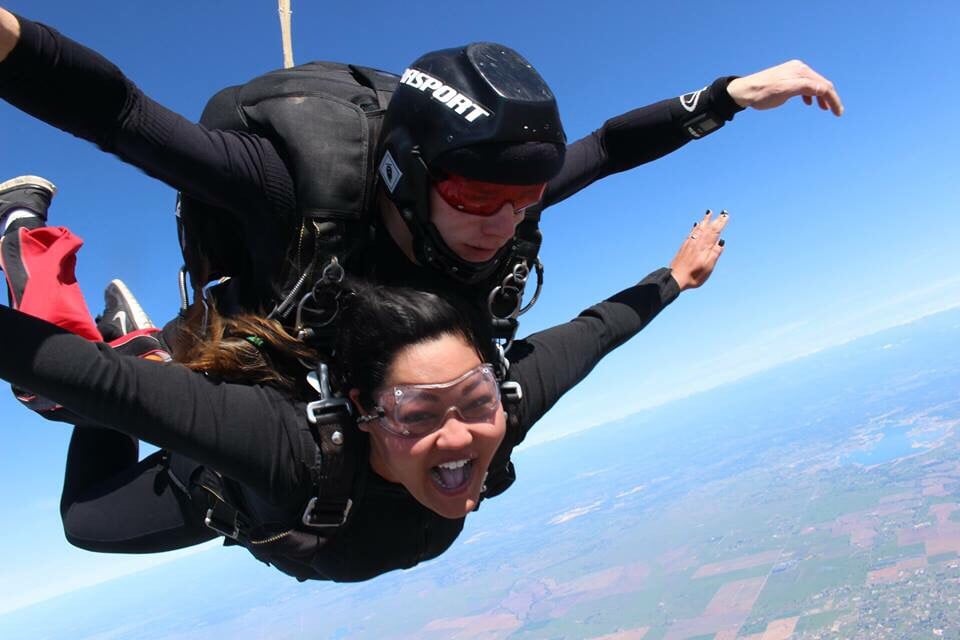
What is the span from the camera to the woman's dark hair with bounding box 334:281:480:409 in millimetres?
1856

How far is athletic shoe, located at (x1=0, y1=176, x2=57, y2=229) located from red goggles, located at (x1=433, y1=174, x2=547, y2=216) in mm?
1586

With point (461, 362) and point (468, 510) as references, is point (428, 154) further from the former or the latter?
point (468, 510)

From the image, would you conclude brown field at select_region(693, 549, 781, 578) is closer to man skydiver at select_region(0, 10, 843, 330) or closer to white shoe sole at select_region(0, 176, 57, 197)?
man skydiver at select_region(0, 10, 843, 330)

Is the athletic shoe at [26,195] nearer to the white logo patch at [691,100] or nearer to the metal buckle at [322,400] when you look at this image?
the metal buckle at [322,400]

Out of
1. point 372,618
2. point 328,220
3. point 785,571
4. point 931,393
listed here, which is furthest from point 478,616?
point 931,393

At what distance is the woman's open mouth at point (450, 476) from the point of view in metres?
1.88

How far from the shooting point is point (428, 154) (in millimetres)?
1731

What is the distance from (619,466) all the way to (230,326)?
551 ft

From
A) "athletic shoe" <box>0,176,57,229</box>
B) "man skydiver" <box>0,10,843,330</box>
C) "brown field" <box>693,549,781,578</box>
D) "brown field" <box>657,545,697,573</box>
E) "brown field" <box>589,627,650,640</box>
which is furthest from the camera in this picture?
"brown field" <box>657,545,697,573</box>

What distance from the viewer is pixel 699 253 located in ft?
9.49

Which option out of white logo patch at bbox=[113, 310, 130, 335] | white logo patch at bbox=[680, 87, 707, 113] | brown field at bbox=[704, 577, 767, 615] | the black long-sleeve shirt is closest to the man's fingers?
white logo patch at bbox=[680, 87, 707, 113]

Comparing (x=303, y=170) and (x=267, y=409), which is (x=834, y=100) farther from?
(x=267, y=409)

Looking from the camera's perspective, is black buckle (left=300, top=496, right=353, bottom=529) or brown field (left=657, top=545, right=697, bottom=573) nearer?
black buckle (left=300, top=496, right=353, bottom=529)

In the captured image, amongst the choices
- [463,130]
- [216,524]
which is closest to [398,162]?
[463,130]
